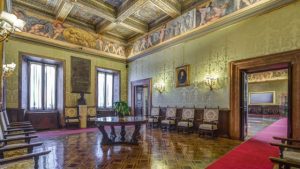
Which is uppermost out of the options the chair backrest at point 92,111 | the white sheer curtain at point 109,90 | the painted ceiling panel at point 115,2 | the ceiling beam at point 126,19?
the painted ceiling panel at point 115,2

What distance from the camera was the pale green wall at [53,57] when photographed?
7051 millimetres

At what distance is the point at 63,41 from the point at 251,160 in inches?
349

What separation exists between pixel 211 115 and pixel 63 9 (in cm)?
731

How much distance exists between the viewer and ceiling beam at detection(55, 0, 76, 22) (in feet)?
22.4

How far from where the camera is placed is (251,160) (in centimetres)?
363

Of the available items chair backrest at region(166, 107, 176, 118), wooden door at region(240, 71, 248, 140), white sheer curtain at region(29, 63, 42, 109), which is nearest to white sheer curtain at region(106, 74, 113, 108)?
white sheer curtain at region(29, 63, 42, 109)

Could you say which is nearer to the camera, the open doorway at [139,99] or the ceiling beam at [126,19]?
the ceiling beam at [126,19]

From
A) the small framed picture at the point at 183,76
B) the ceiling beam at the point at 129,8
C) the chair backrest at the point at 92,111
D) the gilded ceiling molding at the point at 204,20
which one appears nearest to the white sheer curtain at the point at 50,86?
the chair backrest at the point at 92,111

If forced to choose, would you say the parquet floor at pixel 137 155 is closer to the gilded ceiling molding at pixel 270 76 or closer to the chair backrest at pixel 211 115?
the chair backrest at pixel 211 115

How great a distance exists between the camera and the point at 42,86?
8.58 metres

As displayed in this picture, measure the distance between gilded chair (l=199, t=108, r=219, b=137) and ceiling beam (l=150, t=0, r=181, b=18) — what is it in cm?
424

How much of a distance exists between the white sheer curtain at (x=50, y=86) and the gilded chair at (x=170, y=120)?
571cm

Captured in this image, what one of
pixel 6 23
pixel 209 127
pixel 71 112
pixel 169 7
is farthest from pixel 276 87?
pixel 6 23

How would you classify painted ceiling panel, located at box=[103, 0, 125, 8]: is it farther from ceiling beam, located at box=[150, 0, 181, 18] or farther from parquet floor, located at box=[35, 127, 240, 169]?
parquet floor, located at box=[35, 127, 240, 169]
